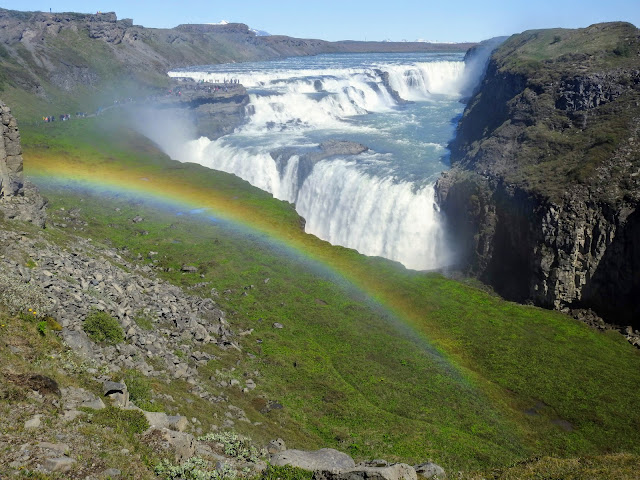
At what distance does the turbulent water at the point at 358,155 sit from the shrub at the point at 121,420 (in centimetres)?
3959

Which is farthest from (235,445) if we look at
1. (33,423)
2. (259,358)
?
(259,358)

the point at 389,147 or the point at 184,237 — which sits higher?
the point at 389,147

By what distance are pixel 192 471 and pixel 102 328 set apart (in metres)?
10.4

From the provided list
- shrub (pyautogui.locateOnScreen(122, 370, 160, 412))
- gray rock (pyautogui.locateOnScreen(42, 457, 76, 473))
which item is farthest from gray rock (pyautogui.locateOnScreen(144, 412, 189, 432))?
gray rock (pyautogui.locateOnScreen(42, 457, 76, 473))

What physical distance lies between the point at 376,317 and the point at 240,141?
A: 172 feet

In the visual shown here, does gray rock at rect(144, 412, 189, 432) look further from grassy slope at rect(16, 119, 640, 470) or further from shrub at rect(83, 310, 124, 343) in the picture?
shrub at rect(83, 310, 124, 343)

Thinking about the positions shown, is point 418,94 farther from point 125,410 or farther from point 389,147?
point 125,410

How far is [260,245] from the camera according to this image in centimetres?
4822

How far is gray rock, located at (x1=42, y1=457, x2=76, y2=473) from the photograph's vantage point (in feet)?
39.1

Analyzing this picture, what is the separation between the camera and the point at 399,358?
104 ft

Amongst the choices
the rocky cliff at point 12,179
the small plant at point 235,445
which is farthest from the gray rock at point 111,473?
the rocky cliff at point 12,179

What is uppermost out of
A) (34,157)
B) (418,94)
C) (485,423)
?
(418,94)

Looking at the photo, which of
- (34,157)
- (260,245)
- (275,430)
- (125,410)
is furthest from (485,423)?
(34,157)

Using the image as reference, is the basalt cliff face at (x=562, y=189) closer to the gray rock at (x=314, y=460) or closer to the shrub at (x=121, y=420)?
the gray rock at (x=314, y=460)
